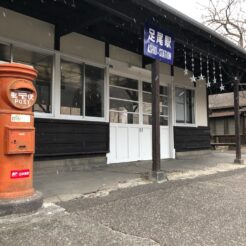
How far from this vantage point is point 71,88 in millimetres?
8016

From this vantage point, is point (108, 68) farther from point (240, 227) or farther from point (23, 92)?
point (240, 227)

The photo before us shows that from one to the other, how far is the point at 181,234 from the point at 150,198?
5.04 feet

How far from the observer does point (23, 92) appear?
4395 millimetres

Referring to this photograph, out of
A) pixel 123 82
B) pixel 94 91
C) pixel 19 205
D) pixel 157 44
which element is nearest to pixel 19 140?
pixel 19 205

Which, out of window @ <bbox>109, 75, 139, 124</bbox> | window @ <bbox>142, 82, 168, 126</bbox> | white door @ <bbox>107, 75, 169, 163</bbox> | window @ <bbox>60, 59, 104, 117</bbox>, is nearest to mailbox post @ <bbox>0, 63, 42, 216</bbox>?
window @ <bbox>60, 59, 104, 117</bbox>

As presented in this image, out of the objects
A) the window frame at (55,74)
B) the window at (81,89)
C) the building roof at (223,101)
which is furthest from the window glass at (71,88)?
the building roof at (223,101)

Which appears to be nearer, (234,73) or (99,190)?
(99,190)

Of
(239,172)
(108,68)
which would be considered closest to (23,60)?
(108,68)

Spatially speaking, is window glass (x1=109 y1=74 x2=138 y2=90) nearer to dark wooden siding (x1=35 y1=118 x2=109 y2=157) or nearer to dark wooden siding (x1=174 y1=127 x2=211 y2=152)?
dark wooden siding (x1=35 y1=118 x2=109 y2=157)

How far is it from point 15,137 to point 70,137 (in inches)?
142

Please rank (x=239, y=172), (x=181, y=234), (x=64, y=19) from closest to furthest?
(x=181, y=234)
(x=64, y=19)
(x=239, y=172)

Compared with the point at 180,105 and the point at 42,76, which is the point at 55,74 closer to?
the point at 42,76

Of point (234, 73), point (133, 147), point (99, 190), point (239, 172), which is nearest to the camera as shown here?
point (99, 190)

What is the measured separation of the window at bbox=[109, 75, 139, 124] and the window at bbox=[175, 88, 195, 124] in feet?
7.09
